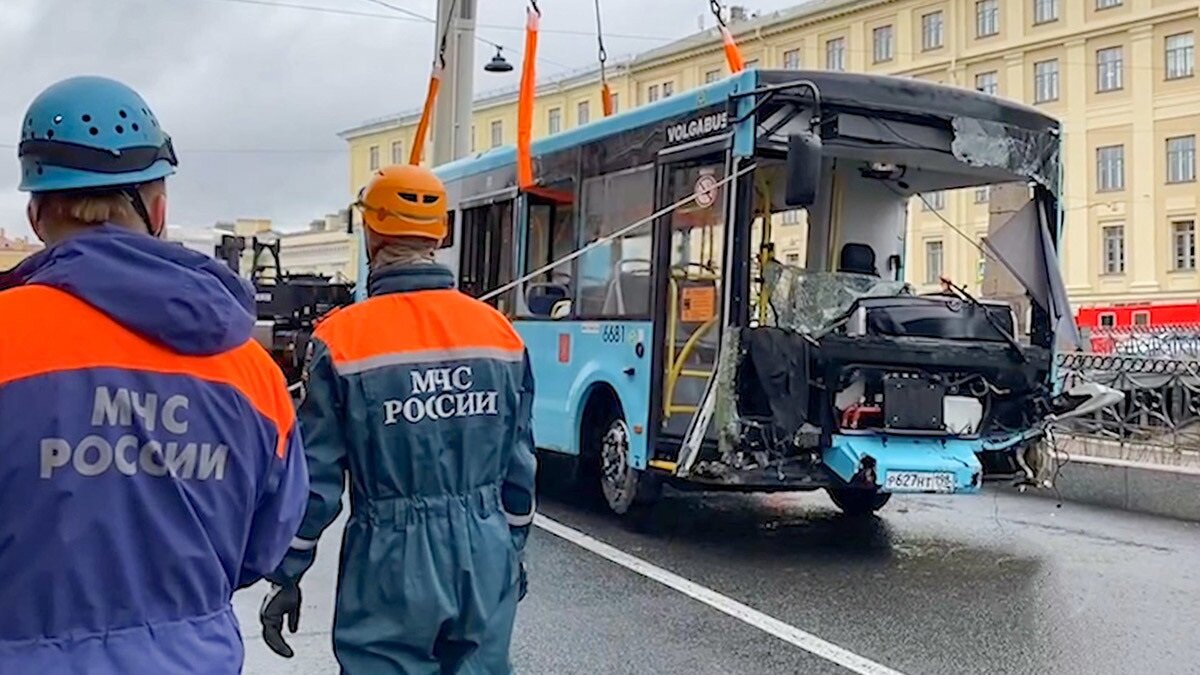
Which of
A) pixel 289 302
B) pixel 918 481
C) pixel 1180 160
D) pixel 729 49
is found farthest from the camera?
pixel 1180 160

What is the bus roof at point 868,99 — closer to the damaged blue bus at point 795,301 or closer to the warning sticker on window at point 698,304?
the damaged blue bus at point 795,301

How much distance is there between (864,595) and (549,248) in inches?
177

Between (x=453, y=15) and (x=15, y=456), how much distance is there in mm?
15774

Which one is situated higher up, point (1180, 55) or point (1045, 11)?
point (1045, 11)

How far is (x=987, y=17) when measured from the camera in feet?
188

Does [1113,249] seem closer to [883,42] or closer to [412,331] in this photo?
[883,42]

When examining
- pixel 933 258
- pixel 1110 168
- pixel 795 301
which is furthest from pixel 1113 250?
pixel 795 301

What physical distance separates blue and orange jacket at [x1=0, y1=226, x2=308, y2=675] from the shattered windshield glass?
22.0 ft

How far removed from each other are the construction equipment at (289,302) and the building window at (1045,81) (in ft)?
128

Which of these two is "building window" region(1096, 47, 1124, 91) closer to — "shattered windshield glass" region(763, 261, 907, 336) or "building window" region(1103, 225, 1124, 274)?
"building window" region(1103, 225, 1124, 274)

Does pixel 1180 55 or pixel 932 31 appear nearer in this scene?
pixel 1180 55

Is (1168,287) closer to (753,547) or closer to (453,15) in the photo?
(453,15)

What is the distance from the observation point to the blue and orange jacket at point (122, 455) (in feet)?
Result: 6.19

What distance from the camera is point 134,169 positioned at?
209cm
